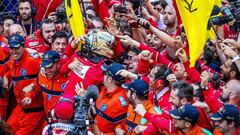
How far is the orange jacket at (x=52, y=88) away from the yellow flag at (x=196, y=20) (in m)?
2.35

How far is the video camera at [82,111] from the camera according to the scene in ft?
26.9

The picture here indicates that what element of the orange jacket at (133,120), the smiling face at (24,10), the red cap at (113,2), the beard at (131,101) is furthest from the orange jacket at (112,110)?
the smiling face at (24,10)

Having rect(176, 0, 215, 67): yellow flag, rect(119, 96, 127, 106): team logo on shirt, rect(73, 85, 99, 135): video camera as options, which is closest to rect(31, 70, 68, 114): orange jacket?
rect(119, 96, 127, 106): team logo on shirt

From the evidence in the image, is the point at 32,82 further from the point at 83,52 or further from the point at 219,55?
the point at 219,55

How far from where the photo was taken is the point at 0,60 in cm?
1273

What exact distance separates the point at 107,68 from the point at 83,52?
0.74 meters

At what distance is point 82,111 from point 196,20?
2161mm

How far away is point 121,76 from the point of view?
10.6 metres

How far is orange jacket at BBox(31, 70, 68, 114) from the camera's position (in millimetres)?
11617

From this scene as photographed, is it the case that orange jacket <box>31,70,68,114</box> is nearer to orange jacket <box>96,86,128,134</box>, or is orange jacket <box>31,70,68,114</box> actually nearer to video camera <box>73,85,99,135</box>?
orange jacket <box>96,86,128,134</box>

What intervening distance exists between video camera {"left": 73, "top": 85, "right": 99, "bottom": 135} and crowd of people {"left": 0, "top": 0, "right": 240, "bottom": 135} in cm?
5

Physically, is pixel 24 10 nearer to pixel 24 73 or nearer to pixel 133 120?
pixel 24 73

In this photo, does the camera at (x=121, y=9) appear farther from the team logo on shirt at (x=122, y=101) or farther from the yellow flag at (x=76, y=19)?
the team logo on shirt at (x=122, y=101)

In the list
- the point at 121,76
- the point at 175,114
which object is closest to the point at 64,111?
the point at 175,114
